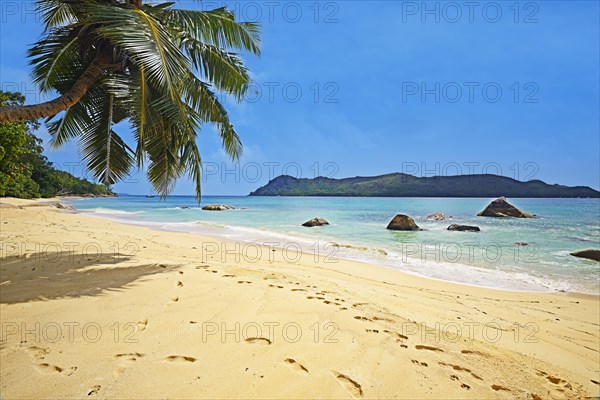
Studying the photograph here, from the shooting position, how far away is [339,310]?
4367 millimetres

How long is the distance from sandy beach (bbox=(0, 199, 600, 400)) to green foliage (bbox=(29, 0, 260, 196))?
9.74 feet

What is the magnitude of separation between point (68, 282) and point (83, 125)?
5010mm

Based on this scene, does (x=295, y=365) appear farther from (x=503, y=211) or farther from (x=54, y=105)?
(x=503, y=211)

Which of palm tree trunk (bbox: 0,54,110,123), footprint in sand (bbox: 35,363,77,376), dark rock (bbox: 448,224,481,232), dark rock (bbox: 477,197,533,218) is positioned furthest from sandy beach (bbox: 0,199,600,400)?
dark rock (bbox: 477,197,533,218)

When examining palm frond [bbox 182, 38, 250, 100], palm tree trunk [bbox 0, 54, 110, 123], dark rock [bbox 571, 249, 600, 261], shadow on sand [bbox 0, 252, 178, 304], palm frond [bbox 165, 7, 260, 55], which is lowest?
dark rock [bbox 571, 249, 600, 261]

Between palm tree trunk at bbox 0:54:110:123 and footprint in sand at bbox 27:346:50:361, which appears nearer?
footprint in sand at bbox 27:346:50:361

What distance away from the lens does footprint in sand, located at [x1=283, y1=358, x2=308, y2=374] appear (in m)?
2.79

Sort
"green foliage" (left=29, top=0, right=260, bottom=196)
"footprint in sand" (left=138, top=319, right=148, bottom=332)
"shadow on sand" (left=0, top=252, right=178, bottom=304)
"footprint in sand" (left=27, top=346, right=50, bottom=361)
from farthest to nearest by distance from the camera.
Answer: "green foliage" (left=29, top=0, right=260, bottom=196) < "shadow on sand" (left=0, top=252, right=178, bottom=304) < "footprint in sand" (left=138, top=319, right=148, bottom=332) < "footprint in sand" (left=27, top=346, right=50, bottom=361)

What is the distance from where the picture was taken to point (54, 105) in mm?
5094

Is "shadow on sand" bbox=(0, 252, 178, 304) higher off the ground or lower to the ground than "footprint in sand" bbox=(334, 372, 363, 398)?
higher

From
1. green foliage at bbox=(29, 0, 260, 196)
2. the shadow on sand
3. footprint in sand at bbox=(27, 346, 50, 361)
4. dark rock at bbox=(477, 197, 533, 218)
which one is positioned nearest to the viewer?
footprint in sand at bbox=(27, 346, 50, 361)

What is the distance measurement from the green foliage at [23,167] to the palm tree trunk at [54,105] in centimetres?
293

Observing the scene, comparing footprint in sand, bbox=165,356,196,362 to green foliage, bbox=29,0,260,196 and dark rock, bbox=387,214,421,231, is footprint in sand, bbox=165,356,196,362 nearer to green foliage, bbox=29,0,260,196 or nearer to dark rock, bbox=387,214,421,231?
green foliage, bbox=29,0,260,196

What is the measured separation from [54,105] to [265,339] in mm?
5423
